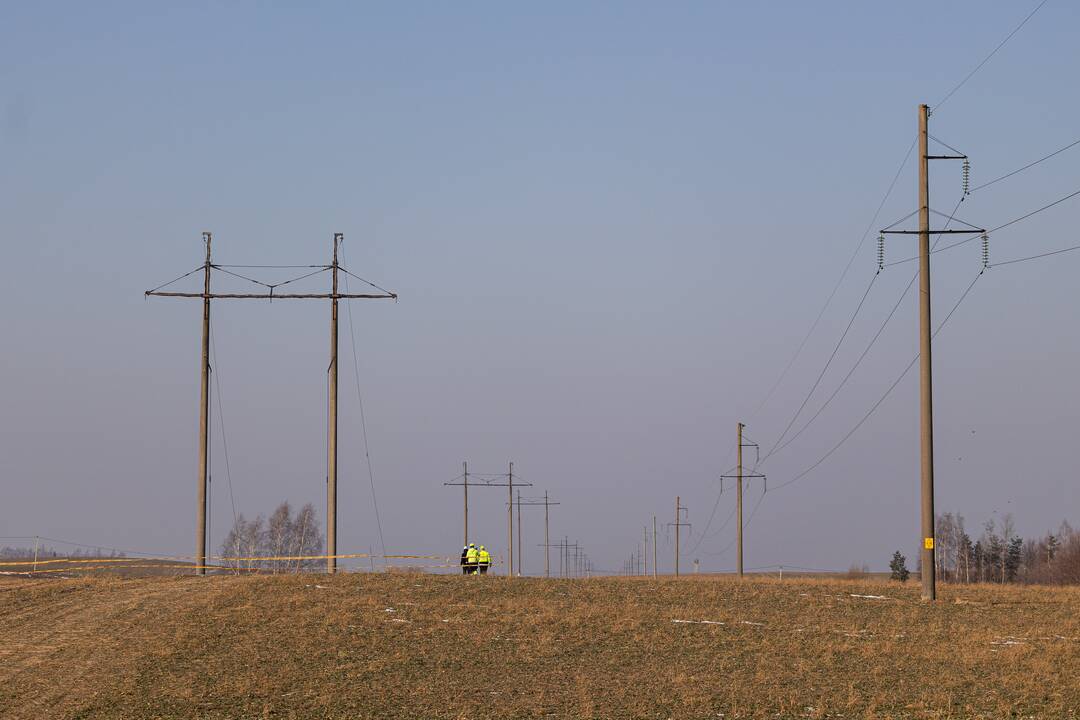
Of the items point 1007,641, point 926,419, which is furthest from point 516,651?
point 926,419

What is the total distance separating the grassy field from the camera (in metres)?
23.5

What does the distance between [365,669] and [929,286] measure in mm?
22683

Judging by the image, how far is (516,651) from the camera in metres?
30.1

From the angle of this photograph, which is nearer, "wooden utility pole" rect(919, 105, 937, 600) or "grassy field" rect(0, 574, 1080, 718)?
"grassy field" rect(0, 574, 1080, 718)

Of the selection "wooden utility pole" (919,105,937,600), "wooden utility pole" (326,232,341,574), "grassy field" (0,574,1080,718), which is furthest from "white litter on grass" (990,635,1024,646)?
"wooden utility pole" (326,232,341,574)

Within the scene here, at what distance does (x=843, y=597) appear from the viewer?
4181 centimetres

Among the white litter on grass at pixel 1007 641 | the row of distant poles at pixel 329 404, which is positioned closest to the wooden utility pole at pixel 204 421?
the row of distant poles at pixel 329 404

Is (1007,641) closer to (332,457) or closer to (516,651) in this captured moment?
(516,651)

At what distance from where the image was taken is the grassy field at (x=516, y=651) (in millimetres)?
23547

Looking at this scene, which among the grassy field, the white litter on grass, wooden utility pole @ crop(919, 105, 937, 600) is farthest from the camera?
wooden utility pole @ crop(919, 105, 937, 600)

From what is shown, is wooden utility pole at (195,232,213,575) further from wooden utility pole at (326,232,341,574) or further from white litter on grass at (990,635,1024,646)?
white litter on grass at (990,635,1024,646)

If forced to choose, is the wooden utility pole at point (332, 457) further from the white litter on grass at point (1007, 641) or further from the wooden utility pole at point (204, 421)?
the white litter on grass at point (1007, 641)

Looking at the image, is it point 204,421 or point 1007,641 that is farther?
point 204,421

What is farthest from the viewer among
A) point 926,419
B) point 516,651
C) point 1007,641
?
point 926,419
